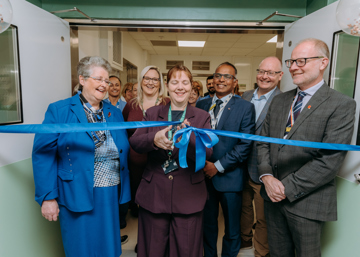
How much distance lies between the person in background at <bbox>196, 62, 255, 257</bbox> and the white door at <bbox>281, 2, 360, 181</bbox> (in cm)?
74

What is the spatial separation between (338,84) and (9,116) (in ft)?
9.04

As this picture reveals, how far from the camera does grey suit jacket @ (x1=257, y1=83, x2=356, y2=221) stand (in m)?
1.44

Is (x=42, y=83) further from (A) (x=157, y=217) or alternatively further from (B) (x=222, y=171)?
(B) (x=222, y=171)

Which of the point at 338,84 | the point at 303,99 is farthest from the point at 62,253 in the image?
the point at 338,84

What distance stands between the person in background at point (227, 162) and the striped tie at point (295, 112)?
43 centimetres

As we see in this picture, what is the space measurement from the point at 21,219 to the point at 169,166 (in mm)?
1281

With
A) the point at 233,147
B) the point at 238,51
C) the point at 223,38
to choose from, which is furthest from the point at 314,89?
the point at 238,51

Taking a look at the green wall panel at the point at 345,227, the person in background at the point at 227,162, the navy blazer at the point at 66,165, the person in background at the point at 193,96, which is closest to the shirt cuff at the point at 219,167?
the person in background at the point at 227,162

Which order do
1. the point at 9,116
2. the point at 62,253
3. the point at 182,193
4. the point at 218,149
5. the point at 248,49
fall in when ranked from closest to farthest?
1. the point at 182,193
2. the point at 9,116
3. the point at 218,149
4. the point at 62,253
5. the point at 248,49

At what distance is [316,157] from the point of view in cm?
151

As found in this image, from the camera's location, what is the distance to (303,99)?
1657 mm

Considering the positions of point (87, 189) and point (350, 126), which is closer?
point (350, 126)

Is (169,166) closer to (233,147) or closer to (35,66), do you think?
(233,147)

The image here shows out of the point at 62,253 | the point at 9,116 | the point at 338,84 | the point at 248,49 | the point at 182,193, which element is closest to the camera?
the point at 182,193
